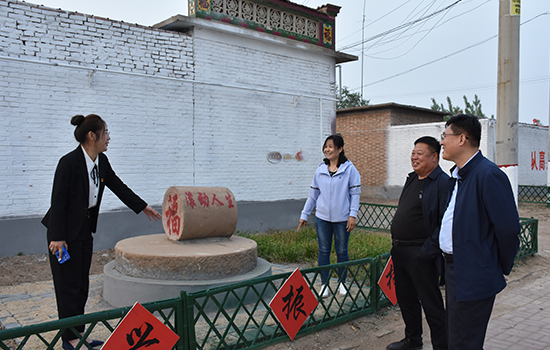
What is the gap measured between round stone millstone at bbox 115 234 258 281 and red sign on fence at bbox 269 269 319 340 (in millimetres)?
1058

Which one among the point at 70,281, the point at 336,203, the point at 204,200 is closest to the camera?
the point at 70,281

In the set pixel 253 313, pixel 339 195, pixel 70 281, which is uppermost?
pixel 339 195

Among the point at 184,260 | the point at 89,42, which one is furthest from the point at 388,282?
the point at 89,42

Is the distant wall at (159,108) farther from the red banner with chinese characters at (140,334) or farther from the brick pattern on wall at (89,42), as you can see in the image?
the red banner with chinese characters at (140,334)

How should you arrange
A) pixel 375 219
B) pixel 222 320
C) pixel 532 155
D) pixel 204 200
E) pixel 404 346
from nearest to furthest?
pixel 404 346 < pixel 222 320 < pixel 204 200 < pixel 375 219 < pixel 532 155

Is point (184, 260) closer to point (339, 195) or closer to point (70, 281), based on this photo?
point (70, 281)

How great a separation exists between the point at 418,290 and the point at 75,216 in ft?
9.05

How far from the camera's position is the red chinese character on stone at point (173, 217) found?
200 inches

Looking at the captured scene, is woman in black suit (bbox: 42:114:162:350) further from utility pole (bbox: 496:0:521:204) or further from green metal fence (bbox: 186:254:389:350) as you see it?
utility pole (bbox: 496:0:521:204)

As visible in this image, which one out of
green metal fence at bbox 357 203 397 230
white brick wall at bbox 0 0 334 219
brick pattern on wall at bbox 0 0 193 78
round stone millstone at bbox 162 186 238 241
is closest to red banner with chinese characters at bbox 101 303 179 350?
round stone millstone at bbox 162 186 238 241

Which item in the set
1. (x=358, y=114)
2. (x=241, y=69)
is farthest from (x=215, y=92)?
(x=358, y=114)

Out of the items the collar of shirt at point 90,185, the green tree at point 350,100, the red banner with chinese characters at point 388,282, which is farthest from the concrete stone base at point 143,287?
the green tree at point 350,100

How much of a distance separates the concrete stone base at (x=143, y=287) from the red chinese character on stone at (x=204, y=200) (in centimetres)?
91

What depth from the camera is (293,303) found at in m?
3.80
